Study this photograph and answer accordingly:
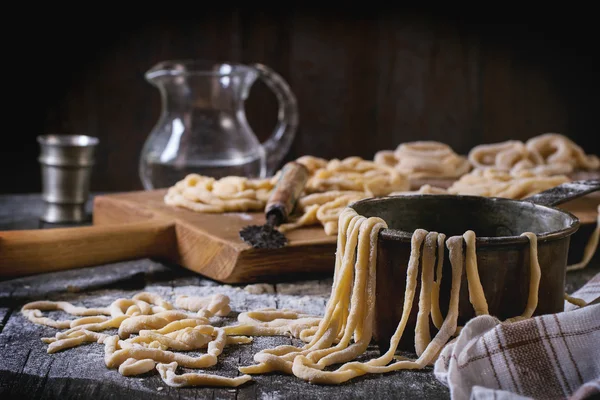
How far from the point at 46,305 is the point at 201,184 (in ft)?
2.22

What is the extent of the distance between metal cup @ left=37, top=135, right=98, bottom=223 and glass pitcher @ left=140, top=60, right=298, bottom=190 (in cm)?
18

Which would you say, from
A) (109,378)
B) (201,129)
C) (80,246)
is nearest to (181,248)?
(80,246)

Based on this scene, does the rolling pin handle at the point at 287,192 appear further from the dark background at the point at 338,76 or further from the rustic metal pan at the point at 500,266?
the dark background at the point at 338,76

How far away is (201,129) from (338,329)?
1166mm

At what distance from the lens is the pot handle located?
150cm

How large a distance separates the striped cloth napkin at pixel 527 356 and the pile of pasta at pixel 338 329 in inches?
2.4

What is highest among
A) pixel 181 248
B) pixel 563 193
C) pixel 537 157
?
pixel 563 193

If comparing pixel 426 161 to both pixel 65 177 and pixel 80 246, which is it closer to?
pixel 65 177

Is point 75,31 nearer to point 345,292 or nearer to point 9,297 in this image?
point 9,297

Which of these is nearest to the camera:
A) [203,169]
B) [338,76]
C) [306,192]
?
[306,192]

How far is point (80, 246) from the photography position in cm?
160

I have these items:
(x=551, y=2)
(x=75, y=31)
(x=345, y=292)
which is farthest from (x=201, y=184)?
(x=551, y=2)

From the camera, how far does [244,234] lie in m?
1.67

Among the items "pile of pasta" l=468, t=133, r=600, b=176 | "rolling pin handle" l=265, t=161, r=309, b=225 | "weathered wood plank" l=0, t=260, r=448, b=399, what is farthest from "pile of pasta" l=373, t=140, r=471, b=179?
"weathered wood plank" l=0, t=260, r=448, b=399
